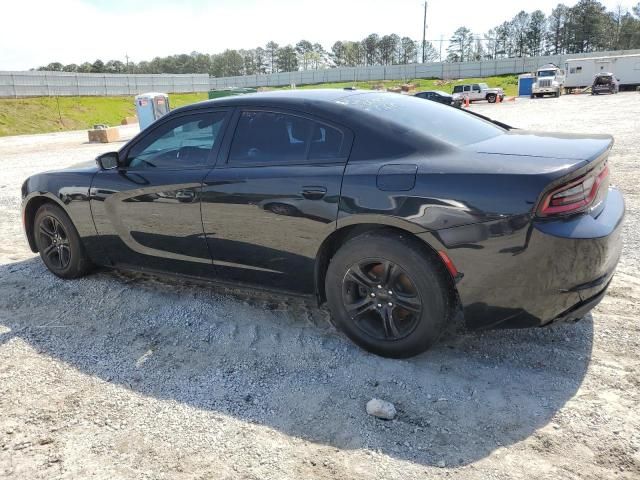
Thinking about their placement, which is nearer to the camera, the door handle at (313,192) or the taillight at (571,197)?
the taillight at (571,197)

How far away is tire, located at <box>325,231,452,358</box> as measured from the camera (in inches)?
116

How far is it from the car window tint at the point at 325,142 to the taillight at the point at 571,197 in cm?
123

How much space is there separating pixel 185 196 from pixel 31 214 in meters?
2.12

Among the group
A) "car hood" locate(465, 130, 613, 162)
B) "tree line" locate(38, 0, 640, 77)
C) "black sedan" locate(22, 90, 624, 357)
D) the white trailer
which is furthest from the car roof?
"tree line" locate(38, 0, 640, 77)

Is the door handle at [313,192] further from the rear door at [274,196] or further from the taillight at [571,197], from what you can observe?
the taillight at [571,197]

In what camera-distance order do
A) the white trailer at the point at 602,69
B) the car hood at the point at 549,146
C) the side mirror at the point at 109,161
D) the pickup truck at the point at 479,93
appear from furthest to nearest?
the white trailer at the point at 602,69
the pickup truck at the point at 479,93
the side mirror at the point at 109,161
the car hood at the point at 549,146

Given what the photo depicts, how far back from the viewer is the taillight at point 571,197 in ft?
8.67

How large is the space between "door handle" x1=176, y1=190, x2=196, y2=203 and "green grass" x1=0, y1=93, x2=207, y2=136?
31.8 meters

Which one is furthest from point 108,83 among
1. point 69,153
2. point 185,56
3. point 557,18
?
point 557,18

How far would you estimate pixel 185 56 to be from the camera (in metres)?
114

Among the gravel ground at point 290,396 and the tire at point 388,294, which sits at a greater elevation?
the tire at point 388,294

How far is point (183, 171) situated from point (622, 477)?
316 centimetres

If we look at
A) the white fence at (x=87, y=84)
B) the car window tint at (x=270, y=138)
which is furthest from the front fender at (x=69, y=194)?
the white fence at (x=87, y=84)

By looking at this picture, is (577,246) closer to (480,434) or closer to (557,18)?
(480,434)
